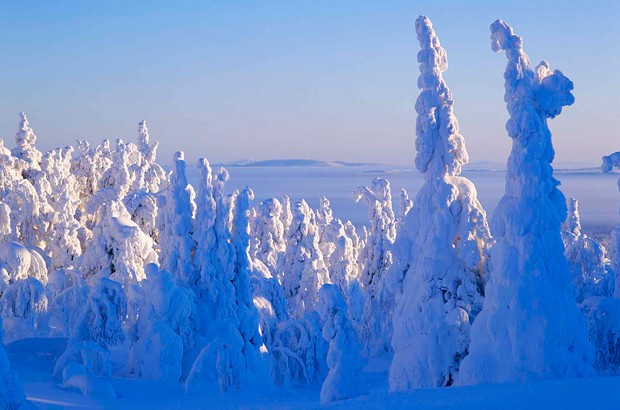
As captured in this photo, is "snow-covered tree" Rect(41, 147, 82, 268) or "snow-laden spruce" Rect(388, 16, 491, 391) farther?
"snow-covered tree" Rect(41, 147, 82, 268)

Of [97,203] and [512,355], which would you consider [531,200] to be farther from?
[97,203]

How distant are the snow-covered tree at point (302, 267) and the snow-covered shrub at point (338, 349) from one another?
2687cm

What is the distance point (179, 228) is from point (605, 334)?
563 inches

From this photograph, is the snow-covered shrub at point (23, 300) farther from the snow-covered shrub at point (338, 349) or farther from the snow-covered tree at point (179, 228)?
the snow-covered shrub at point (338, 349)

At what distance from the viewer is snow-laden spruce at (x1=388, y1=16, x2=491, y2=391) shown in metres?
21.0

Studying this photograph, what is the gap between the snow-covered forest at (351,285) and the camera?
17.6 m

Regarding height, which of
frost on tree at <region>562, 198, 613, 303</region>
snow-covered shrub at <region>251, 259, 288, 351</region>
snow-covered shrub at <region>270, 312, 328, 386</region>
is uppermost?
frost on tree at <region>562, 198, 613, 303</region>

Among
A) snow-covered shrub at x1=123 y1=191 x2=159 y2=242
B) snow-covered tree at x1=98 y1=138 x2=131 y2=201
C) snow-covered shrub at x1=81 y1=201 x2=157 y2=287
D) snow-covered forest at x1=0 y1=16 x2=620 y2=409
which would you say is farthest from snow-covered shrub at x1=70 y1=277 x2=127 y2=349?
snow-covered tree at x1=98 y1=138 x2=131 y2=201

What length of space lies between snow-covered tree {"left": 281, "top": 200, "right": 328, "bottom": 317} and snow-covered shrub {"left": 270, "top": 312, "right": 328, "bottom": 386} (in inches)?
424

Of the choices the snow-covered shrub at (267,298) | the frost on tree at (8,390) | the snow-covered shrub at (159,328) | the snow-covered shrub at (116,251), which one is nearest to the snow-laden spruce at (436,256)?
the snow-covered shrub at (159,328)

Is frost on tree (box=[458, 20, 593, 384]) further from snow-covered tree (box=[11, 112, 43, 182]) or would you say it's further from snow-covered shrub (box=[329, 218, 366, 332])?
snow-covered tree (box=[11, 112, 43, 182])

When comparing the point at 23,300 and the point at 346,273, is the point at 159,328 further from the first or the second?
the point at 346,273

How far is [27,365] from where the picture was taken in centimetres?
2512

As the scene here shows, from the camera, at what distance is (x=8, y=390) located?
13.4 m
